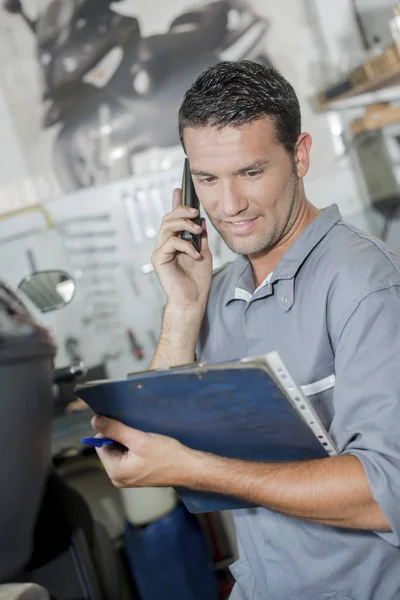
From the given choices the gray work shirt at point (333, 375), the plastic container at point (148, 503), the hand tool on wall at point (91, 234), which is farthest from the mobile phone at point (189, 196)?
the plastic container at point (148, 503)

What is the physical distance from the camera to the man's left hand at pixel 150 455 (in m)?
0.91

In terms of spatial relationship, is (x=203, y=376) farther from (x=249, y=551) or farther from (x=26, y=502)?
(x=26, y=502)

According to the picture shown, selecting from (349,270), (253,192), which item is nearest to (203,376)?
(349,270)

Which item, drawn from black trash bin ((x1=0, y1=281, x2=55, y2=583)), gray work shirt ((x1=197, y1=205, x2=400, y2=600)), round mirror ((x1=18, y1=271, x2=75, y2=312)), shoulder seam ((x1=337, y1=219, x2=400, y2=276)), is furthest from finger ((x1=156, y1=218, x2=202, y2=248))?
round mirror ((x1=18, y1=271, x2=75, y2=312))

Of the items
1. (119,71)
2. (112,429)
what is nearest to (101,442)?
(112,429)

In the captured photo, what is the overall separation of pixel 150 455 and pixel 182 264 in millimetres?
547

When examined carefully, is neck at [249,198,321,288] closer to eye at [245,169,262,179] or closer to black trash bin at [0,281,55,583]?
eye at [245,169,262,179]

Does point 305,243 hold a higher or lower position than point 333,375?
higher

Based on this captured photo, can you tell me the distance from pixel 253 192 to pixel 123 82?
1.09 metres

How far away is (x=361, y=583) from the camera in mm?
1003

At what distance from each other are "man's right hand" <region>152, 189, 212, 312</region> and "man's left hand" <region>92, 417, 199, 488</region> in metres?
0.43

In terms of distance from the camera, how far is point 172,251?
4.36 feet

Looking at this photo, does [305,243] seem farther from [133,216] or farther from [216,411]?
[133,216]

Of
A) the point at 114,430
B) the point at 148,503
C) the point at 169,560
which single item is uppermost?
the point at 114,430
